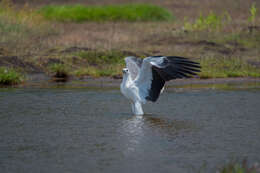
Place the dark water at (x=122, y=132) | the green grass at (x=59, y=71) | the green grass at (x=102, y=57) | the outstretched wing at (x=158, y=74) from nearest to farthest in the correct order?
the dark water at (x=122, y=132) < the outstretched wing at (x=158, y=74) < the green grass at (x=59, y=71) < the green grass at (x=102, y=57)

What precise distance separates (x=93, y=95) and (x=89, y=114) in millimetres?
1777

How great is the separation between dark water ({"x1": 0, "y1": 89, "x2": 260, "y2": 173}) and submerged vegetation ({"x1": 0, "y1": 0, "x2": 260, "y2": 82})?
101 inches

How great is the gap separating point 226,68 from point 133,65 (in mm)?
5101

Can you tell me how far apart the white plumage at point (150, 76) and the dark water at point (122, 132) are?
34 cm

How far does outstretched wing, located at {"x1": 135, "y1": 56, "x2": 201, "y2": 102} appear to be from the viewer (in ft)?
28.6

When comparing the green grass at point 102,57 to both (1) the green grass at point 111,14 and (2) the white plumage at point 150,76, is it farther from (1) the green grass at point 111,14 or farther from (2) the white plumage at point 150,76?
(1) the green grass at point 111,14

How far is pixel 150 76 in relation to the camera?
28.8 feet

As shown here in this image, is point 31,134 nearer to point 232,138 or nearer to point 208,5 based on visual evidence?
point 232,138

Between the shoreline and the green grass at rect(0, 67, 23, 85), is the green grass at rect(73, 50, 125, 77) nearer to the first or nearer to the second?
the shoreline

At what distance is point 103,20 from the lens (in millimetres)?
20422

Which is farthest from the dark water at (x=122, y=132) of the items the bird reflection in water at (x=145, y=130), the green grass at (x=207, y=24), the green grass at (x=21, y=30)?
the green grass at (x=207, y=24)

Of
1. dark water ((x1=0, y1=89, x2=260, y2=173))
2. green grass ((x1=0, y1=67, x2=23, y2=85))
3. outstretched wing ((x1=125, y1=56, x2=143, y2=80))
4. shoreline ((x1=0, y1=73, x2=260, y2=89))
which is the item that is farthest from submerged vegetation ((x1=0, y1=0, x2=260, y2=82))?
outstretched wing ((x1=125, y1=56, x2=143, y2=80))

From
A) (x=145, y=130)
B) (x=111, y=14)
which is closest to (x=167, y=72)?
(x=145, y=130)

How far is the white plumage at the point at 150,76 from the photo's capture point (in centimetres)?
875
